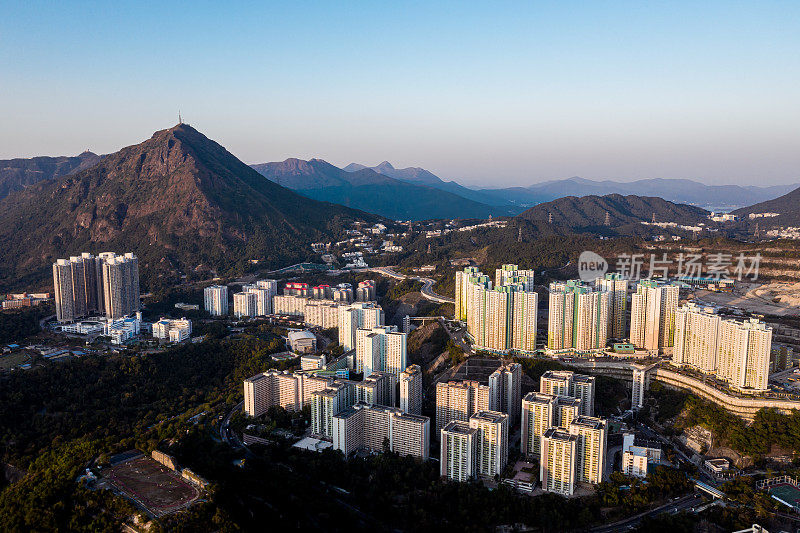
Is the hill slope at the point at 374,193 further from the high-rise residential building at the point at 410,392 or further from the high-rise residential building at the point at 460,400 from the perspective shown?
the high-rise residential building at the point at 460,400

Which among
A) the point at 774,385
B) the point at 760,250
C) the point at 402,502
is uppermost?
the point at 760,250

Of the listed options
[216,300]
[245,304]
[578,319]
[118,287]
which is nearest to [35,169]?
[118,287]

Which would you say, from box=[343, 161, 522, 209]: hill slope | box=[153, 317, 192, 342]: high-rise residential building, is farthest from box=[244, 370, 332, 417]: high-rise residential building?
box=[343, 161, 522, 209]: hill slope

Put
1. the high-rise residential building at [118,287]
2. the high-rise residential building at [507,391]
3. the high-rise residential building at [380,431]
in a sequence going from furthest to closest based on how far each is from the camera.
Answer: the high-rise residential building at [118,287] → the high-rise residential building at [507,391] → the high-rise residential building at [380,431]

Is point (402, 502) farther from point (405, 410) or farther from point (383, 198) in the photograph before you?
point (383, 198)

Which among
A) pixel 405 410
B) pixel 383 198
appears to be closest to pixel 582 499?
pixel 405 410

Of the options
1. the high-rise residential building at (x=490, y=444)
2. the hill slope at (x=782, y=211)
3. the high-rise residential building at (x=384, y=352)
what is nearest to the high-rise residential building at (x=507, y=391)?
the high-rise residential building at (x=490, y=444)
